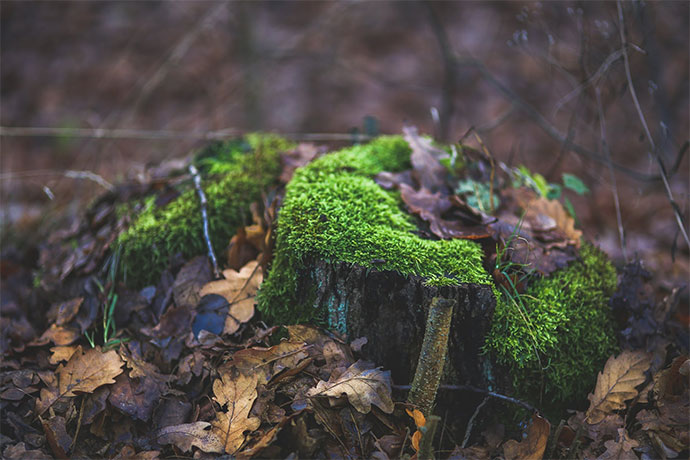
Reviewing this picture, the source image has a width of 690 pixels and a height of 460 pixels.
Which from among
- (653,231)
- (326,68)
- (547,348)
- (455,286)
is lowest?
(653,231)

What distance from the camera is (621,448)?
1809mm

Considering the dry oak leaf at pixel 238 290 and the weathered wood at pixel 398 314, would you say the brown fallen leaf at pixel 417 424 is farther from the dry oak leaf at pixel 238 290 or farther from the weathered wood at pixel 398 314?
the dry oak leaf at pixel 238 290

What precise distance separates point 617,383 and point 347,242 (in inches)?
52.9

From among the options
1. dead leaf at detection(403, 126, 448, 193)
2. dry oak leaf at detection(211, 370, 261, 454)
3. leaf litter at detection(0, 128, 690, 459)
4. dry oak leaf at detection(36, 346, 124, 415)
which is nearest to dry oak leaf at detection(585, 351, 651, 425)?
leaf litter at detection(0, 128, 690, 459)

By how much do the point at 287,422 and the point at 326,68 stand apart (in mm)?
7207

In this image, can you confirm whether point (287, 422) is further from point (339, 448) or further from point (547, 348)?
point (547, 348)

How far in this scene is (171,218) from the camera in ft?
8.96

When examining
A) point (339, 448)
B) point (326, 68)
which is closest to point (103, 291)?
point (339, 448)

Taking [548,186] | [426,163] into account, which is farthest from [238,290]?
[548,186]

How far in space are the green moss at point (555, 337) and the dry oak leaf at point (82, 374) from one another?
1.66 m

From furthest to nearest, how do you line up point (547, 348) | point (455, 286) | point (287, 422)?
point (547, 348) → point (455, 286) → point (287, 422)

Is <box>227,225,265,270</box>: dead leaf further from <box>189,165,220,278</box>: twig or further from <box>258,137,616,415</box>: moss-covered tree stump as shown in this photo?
<box>258,137,616,415</box>: moss-covered tree stump

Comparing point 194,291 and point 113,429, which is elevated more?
point 194,291

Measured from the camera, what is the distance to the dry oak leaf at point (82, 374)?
201cm
